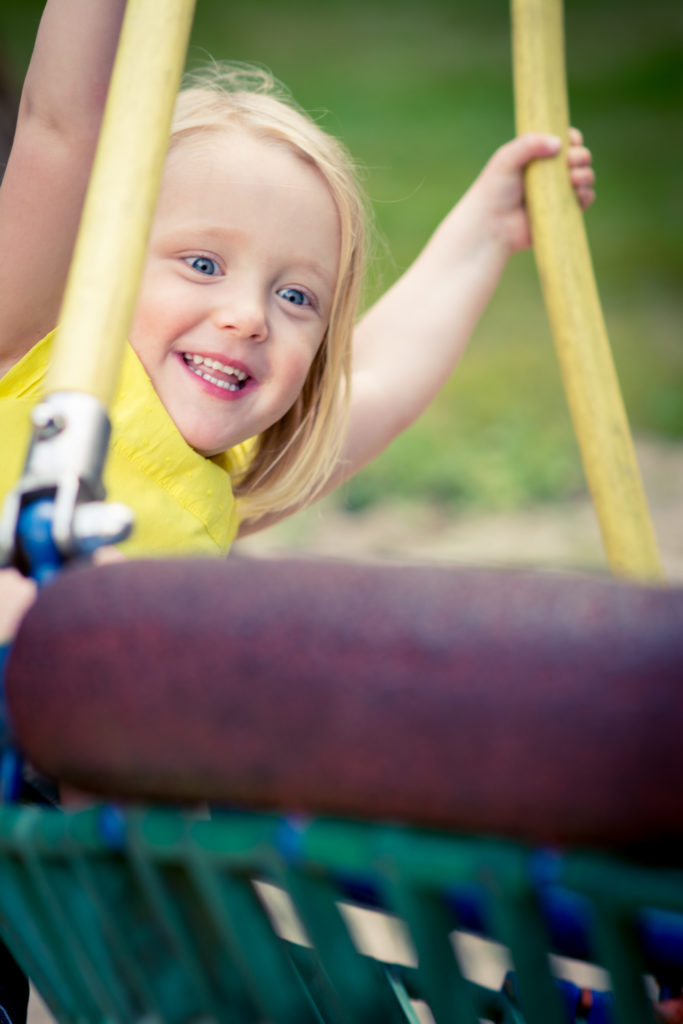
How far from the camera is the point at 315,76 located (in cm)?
388

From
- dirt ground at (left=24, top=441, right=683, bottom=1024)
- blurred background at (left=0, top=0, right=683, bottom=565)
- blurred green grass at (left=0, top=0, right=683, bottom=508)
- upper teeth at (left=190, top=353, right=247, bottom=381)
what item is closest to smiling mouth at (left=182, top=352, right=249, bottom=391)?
upper teeth at (left=190, top=353, right=247, bottom=381)

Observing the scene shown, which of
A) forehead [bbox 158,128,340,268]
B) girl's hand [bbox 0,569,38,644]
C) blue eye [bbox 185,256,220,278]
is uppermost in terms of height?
forehead [bbox 158,128,340,268]

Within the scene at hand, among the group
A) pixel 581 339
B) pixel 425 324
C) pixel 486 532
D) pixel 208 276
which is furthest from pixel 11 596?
pixel 486 532

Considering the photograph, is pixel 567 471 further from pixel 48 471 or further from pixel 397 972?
pixel 48 471

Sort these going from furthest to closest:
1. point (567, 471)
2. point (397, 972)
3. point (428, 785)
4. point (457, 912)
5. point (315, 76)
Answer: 1. point (315, 76)
2. point (567, 471)
3. point (397, 972)
4. point (457, 912)
5. point (428, 785)

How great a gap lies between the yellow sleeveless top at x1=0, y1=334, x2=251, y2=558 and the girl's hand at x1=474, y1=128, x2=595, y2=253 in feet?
1.10

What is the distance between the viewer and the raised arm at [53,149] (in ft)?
1.87

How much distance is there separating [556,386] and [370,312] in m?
2.67

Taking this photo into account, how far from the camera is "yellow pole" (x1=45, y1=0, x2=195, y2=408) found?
38cm

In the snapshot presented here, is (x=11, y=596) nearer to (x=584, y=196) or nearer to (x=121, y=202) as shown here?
(x=121, y=202)

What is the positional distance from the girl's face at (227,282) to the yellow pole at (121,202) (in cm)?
30

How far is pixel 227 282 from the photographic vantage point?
29.7 inches

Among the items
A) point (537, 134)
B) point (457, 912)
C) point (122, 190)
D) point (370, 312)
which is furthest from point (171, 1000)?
point (370, 312)

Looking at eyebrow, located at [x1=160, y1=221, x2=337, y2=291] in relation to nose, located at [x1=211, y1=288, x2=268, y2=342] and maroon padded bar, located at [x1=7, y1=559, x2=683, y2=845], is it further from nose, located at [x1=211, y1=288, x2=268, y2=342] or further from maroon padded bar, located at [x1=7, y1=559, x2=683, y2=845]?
maroon padded bar, located at [x1=7, y1=559, x2=683, y2=845]
